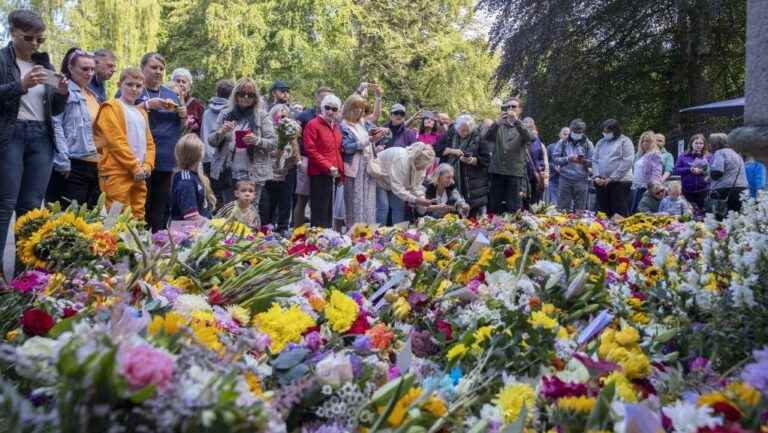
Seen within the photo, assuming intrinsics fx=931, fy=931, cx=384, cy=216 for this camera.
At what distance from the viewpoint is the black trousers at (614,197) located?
11156 millimetres

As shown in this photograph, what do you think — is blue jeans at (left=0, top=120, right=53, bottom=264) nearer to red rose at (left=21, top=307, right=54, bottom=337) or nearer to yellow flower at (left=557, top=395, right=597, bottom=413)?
red rose at (left=21, top=307, right=54, bottom=337)

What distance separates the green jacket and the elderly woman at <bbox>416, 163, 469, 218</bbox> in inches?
25.8

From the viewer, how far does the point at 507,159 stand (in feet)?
32.9

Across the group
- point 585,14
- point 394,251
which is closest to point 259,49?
point 585,14

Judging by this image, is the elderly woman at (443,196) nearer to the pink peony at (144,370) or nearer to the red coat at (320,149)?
the red coat at (320,149)

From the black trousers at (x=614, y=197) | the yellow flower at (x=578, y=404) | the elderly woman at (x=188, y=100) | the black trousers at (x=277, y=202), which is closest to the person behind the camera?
the yellow flower at (x=578, y=404)

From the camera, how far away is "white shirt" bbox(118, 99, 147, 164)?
6.29 meters

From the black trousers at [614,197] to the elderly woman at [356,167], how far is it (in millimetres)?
3551

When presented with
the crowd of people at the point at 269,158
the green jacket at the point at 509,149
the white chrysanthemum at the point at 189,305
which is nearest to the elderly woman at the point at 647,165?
the crowd of people at the point at 269,158

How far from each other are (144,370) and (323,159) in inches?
275

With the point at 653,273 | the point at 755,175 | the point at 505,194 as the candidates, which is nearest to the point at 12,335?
the point at 653,273

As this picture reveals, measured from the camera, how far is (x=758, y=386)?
5.54 feet

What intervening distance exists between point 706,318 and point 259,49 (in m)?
28.4

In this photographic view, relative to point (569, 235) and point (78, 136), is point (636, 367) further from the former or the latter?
point (78, 136)
